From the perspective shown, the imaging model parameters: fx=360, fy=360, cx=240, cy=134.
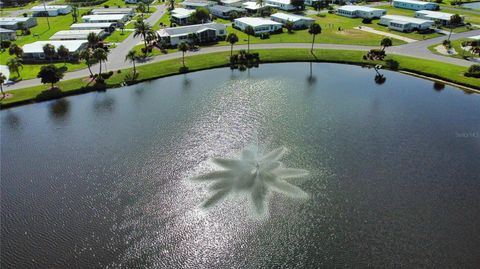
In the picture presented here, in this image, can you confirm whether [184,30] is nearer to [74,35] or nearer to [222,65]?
[222,65]

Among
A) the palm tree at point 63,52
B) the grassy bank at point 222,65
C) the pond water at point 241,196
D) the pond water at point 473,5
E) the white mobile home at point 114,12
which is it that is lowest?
the pond water at point 241,196

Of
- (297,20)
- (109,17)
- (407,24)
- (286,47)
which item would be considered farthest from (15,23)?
(407,24)

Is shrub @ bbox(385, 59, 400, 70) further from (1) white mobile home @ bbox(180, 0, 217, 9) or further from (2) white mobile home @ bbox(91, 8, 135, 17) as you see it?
(2) white mobile home @ bbox(91, 8, 135, 17)

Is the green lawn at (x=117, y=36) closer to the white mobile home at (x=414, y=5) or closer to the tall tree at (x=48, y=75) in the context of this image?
the tall tree at (x=48, y=75)

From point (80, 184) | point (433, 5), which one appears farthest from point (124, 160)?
point (433, 5)

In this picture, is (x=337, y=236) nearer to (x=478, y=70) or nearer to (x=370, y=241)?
(x=370, y=241)

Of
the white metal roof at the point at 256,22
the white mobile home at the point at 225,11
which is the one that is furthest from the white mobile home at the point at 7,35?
the white metal roof at the point at 256,22
